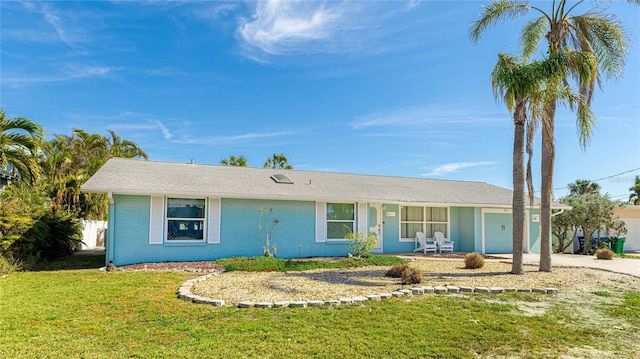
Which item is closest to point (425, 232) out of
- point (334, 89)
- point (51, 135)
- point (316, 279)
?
point (334, 89)

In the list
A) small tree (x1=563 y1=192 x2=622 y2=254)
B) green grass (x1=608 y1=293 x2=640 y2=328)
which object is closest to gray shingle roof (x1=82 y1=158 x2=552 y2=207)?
small tree (x1=563 y1=192 x2=622 y2=254)

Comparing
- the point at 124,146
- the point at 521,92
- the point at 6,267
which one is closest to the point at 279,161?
the point at 124,146

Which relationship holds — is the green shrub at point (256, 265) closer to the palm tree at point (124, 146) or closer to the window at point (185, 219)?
the window at point (185, 219)

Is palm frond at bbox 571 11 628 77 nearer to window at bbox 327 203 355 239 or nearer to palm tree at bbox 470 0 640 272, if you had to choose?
palm tree at bbox 470 0 640 272

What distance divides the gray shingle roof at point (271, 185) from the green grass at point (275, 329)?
5.31 metres

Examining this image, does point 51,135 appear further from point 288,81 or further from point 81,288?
point 81,288

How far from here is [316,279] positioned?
30.2 feet

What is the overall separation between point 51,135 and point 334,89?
17.5 meters

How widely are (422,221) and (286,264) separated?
7652mm

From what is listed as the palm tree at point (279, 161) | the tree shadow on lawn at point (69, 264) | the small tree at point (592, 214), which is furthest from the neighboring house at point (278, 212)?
the palm tree at point (279, 161)

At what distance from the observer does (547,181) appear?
37.0 ft

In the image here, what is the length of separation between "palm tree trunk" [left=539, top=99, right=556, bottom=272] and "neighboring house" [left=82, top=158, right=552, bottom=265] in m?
4.92

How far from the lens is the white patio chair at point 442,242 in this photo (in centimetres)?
1625

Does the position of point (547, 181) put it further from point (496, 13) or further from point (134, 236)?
point (134, 236)
